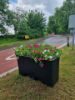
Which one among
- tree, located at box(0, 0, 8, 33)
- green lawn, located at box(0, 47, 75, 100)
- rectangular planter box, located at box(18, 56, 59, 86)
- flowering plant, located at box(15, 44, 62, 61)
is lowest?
green lawn, located at box(0, 47, 75, 100)

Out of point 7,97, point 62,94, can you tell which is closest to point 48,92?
point 62,94

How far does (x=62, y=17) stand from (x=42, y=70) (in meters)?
51.4

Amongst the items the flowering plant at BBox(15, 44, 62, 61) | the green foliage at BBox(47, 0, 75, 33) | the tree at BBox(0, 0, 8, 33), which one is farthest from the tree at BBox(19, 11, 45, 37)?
the flowering plant at BBox(15, 44, 62, 61)

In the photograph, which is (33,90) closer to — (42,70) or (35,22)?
(42,70)

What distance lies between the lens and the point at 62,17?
54750 millimetres

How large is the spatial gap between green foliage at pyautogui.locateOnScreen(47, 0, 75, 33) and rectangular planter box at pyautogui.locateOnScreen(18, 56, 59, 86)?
4629 cm

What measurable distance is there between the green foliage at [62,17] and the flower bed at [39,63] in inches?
1820

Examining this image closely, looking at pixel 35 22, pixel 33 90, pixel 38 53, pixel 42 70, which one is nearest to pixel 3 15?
pixel 35 22

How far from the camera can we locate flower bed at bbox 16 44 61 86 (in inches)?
191

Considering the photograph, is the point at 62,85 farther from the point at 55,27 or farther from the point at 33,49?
the point at 55,27

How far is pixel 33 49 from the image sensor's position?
528cm

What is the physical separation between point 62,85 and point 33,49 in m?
1.37

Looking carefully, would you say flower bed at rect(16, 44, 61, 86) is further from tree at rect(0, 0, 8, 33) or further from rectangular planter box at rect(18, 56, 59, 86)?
tree at rect(0, 0, 8, 33)

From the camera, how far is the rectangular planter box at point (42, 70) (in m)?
4.89
